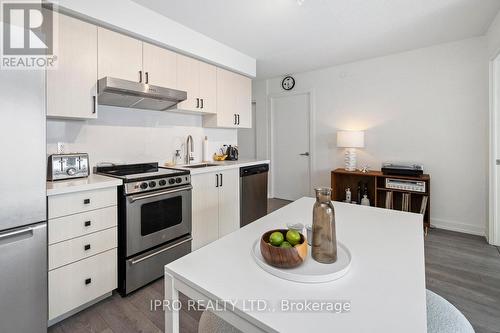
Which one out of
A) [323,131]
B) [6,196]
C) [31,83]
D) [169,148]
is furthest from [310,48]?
[6,196]

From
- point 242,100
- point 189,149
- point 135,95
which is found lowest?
point 189,149

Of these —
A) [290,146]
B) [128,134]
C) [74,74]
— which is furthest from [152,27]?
[290,146]

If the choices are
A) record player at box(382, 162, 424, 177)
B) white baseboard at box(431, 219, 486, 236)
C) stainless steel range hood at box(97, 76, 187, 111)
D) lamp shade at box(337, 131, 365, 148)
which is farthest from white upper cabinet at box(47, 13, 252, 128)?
white baseboard at box(431, 219, 486, 236)

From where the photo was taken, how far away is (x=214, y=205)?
2.75 m

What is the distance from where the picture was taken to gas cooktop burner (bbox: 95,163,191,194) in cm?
194

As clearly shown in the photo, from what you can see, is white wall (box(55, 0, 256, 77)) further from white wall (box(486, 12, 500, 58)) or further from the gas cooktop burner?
white wall (box(486, 12, 500, 58))

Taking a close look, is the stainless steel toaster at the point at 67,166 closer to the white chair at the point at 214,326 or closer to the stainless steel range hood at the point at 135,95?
the stainless steel range hood at the point at 135,95

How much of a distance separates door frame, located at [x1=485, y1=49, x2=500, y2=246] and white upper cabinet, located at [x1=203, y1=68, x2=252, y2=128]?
2916 millimetres

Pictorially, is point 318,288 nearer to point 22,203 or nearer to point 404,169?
point 22,203

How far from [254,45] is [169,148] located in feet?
A: 5.64

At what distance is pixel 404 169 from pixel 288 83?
2515 mm

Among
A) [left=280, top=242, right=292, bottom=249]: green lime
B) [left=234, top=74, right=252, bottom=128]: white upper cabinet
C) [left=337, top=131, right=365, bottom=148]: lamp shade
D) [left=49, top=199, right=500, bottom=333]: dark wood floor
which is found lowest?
[left=49, top=199, right=500, bottom=333]: dark wood floor

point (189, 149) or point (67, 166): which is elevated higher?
point (189, 149)

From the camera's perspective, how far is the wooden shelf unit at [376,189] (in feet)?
10.6
